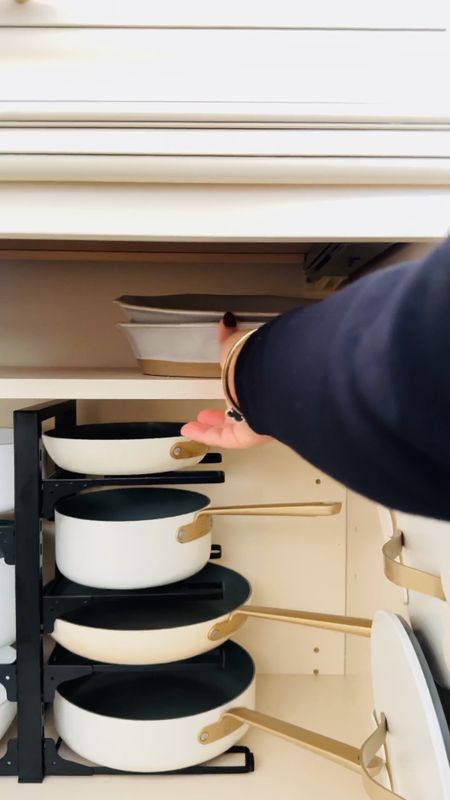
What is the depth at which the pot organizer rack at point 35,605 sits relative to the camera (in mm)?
781

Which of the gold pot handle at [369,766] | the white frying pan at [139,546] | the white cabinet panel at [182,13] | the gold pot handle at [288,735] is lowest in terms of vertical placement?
the gold pot handle at [288,735]

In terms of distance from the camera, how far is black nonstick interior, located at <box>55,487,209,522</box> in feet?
3.09

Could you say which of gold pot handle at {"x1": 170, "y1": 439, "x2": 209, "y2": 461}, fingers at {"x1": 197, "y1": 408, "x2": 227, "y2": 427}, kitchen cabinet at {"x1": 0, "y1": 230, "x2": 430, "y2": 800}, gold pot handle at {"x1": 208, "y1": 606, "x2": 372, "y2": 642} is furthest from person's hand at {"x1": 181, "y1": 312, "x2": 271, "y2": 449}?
kitchen cabinet at {"x1": 0, "y1": 230, "x2": 430, "y2": 800}

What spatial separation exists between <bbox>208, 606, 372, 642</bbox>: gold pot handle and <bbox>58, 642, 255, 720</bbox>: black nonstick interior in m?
0.05

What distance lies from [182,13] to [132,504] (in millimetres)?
684

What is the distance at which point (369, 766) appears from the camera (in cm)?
62

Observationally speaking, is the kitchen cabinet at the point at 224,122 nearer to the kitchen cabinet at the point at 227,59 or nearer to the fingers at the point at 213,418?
the kitchen cabinet at the point at 227,59

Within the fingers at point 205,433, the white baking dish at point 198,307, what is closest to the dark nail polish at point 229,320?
the white baking dish at point 198,307

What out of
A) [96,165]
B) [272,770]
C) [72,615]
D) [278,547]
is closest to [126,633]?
[72,615]

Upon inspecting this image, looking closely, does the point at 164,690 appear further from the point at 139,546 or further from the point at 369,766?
the point at 369,766

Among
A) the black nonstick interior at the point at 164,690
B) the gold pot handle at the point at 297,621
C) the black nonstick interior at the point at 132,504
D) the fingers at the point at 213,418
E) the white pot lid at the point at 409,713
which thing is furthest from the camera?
the black nonstick interior at the point at 132,504

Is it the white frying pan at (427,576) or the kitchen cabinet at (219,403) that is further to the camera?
the kitchen cabinet at (219,403)

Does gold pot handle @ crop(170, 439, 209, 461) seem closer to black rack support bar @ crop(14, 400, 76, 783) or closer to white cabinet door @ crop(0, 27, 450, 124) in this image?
black rack support bar @ crop(14, 400, 76, 783)

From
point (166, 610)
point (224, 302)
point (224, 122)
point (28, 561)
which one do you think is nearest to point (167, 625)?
point (166, 610)
